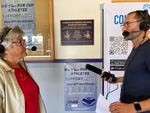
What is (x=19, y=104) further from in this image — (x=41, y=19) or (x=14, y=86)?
(x=41, y=19)

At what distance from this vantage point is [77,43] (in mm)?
2881

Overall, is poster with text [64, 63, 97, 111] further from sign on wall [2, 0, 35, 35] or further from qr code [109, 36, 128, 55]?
sign on wall [2, 0, 35, 35]

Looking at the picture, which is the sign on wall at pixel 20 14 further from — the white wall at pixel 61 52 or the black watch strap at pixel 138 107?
the black watch strap at pixel 138 107

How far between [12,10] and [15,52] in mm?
1272

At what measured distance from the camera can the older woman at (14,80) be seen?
5.20 feet

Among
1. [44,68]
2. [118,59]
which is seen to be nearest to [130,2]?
[118,59]

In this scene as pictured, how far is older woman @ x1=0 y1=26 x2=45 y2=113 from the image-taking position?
5.20 ft

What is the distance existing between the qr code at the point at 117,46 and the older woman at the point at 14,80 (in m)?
1.10

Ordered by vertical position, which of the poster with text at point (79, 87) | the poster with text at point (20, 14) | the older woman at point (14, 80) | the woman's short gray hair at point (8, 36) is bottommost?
the poster with text at point (79, 87)

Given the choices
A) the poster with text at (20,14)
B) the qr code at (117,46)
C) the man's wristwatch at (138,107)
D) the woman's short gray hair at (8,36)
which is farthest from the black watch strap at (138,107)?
the poster with text at (20,14)

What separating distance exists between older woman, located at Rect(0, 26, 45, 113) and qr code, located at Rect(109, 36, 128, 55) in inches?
43.3

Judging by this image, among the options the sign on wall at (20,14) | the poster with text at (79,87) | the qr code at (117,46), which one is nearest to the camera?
the qr code at (117,46)

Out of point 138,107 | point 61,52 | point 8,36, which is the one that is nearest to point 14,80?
point 8,36

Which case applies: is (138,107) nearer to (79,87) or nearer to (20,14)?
(79,87)
